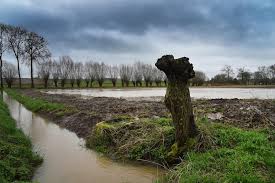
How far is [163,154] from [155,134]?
3.15ft

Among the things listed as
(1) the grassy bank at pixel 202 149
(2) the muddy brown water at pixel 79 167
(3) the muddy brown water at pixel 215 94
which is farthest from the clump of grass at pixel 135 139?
(3) the muddy brown water at pixel 215 94

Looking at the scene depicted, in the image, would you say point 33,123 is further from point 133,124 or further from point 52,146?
point 133,124

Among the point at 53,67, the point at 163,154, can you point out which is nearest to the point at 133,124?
the point at 163,154

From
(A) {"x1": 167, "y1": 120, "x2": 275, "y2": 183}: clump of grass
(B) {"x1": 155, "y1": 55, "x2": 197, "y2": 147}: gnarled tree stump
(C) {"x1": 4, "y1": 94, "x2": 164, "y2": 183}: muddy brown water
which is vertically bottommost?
(C) {"x1": 4, "y1": 94, "x2": 164, "y2": 183}: muddy brown water

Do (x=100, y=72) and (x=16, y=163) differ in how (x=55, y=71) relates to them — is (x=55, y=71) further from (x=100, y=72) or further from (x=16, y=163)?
(x=16, y=163)

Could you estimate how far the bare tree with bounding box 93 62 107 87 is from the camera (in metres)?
107

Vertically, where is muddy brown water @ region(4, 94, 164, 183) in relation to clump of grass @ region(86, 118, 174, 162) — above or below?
below

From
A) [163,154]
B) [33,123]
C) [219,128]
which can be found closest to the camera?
[163,154]

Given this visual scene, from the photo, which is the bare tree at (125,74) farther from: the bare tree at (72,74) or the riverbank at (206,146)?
the riverbank at (206,146)

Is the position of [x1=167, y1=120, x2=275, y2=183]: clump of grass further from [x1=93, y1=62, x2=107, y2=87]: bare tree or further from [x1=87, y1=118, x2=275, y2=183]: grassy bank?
[x1=93, y1=62, x2=107, y2=87]: bare tree

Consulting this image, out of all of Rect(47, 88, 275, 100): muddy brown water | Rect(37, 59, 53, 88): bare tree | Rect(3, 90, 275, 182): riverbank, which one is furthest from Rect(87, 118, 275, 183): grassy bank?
Rect(37, 59, 53, 88): bare tree

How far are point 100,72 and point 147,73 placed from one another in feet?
60.7

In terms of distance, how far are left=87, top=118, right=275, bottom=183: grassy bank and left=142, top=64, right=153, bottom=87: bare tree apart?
10232 cm

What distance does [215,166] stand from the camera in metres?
8.10
